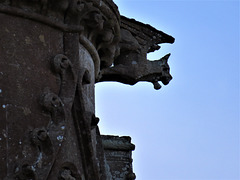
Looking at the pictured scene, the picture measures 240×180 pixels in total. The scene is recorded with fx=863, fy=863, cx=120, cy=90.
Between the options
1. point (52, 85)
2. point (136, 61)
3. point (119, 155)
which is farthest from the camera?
point (119, 155)

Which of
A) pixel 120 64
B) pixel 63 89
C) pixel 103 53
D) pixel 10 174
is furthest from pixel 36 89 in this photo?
pixel 120 64

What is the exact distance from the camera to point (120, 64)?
29.3 feet

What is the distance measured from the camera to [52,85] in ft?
23.4

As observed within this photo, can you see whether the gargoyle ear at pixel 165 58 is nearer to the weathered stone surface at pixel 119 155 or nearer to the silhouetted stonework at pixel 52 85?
the weathered stone surface at pixel 119 155

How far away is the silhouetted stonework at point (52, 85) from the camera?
6.73 meters

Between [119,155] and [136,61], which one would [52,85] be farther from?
[119,155]

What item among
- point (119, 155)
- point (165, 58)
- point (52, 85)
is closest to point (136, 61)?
point (165, 58)

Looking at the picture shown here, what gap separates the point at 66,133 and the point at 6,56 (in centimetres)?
79

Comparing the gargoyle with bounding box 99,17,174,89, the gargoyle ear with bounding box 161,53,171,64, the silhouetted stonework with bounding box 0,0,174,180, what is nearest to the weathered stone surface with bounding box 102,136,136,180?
the gargoyle with bounding box 99,17,174,89

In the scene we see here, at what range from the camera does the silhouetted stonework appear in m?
6.73

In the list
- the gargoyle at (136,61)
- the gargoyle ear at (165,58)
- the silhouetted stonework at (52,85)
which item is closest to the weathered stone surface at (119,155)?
the gargoyle at (136,61)

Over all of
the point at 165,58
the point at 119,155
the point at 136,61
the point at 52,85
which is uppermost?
the point at 165,58

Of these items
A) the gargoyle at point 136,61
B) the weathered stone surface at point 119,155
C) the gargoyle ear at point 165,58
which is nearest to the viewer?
the gargoyle at point 136,61

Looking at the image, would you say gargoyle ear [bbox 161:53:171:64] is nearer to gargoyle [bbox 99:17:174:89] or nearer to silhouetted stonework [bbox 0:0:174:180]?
gargoyle [bbox 99:17:174:89]
